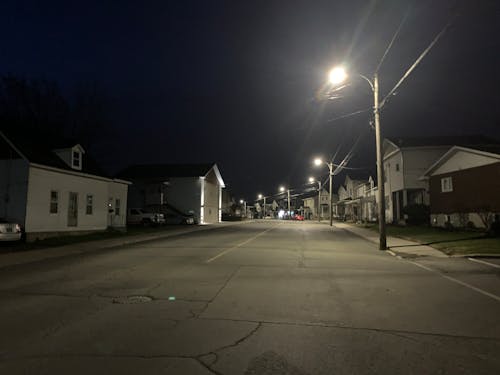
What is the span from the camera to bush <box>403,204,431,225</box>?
→ 34.7 meters

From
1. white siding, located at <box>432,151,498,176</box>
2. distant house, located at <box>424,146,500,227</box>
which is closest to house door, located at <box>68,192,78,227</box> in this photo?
distant house, located at <box>424,146,500,227</box>

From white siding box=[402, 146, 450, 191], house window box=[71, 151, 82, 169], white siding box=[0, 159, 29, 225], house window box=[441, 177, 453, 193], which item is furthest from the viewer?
white siding box=[402, 146, 450, 191]

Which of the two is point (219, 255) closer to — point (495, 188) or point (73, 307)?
point (73, 307)

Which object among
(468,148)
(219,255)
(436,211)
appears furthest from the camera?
(436,211)

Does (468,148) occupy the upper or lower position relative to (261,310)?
upper

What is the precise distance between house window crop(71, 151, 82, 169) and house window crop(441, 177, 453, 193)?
2832cm

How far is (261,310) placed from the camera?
630cm

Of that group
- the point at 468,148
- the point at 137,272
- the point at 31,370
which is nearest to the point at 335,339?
the point at 31,370

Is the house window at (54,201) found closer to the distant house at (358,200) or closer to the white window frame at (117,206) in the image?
the white window frame at (117,206)

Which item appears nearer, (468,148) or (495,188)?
(495,188)

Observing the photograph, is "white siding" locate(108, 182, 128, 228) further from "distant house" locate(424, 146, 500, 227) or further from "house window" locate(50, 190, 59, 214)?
"distant house" locate(424, 146, 500, 227)

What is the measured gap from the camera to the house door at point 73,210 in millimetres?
23750

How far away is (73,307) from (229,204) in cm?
9073

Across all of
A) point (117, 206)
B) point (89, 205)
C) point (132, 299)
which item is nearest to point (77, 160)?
point (89, 205)
